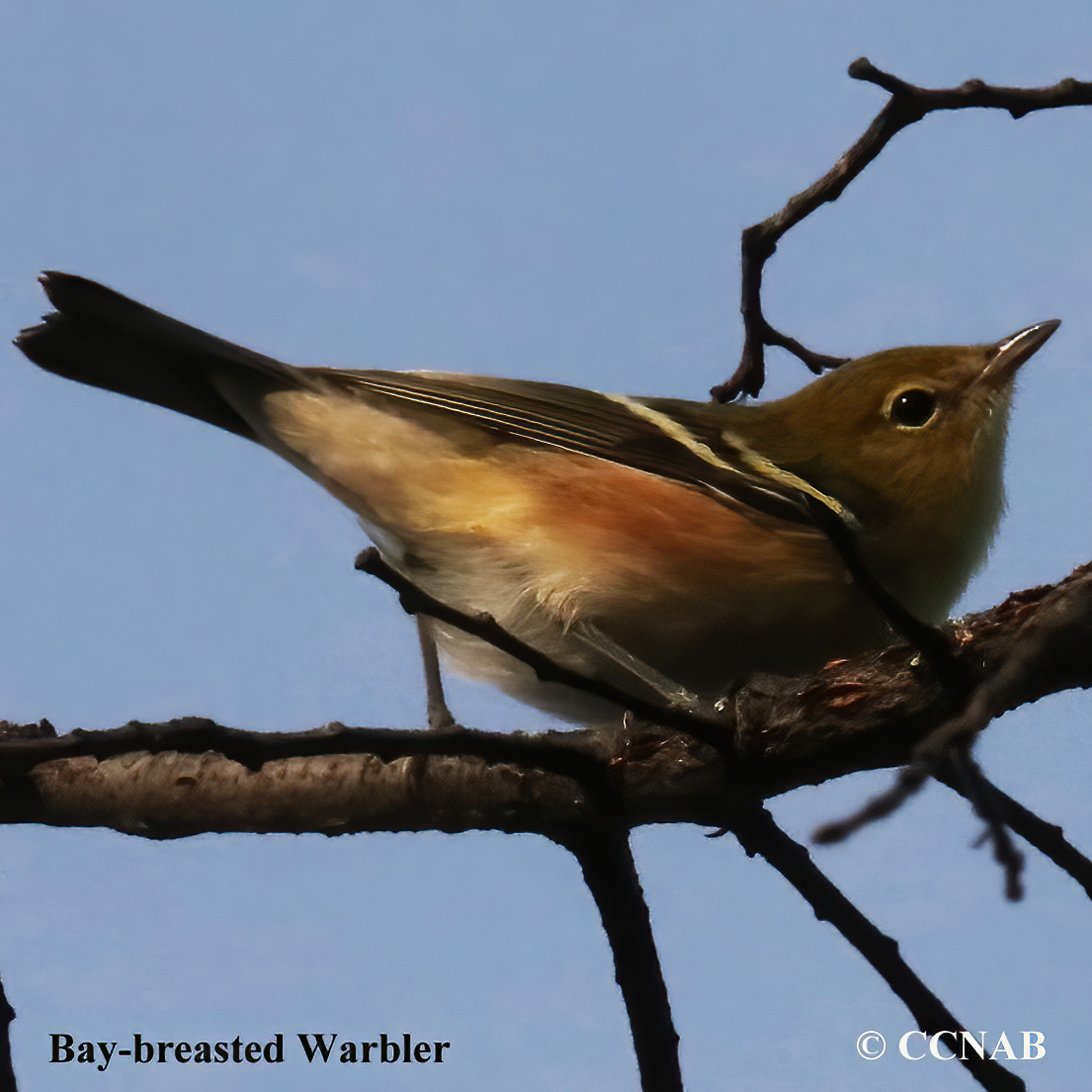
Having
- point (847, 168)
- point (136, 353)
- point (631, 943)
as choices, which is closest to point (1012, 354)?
point (847, 168)

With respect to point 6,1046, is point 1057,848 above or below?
above

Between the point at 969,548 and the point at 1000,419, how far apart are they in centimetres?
54

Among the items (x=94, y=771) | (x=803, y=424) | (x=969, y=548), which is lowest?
(x=94, y=771)

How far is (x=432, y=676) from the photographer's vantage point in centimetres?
430

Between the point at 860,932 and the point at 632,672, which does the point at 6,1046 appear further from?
the point at 632,672

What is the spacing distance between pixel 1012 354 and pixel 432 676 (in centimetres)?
229

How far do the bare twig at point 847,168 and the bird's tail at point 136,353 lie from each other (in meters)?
1.58

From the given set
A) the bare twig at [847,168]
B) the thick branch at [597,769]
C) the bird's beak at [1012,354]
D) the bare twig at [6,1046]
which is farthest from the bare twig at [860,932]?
the bird's beak at [1012,354]

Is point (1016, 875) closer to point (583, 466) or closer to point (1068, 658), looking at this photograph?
point (1068, 658)

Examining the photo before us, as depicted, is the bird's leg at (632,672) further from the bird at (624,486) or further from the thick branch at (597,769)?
the thick branch at (597,769)

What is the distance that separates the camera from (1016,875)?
5.87ft

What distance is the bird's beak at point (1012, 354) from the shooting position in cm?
419

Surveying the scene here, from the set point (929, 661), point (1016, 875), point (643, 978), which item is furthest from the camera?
point (643, 978)

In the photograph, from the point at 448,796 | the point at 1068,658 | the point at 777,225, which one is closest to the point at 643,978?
the point at 448,796
